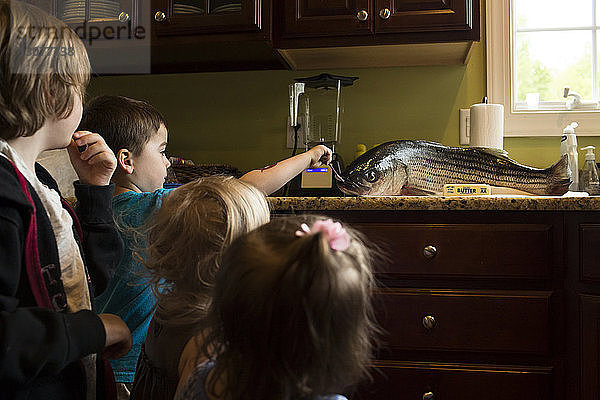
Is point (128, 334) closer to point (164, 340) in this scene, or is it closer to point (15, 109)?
point (164, 340)

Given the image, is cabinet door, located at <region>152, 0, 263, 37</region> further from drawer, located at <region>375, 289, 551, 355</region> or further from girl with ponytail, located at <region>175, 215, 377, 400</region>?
girl with ponytail, located at <region>175, 215, 377, 400</region>

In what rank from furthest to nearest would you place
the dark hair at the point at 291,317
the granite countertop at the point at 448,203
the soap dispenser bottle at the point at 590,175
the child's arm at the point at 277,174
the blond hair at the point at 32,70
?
the soap dispenser bottle at the point at 590,175 < the child's arm at the point at 277,174 < the granite countertop at the point at 448,203 < the blond hair at the point at 32,70 < the dark hair at the point at 291,317

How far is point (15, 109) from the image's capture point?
92cm

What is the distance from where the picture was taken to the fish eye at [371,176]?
76.3 inches

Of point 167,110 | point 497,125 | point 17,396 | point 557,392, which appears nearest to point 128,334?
point 17,396

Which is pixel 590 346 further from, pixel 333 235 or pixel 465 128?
pixel 333 235

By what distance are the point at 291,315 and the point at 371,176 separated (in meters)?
1.30

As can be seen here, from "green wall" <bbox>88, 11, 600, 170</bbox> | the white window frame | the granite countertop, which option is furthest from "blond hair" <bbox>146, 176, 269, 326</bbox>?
the white window frame

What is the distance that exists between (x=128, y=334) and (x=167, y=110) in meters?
1.81

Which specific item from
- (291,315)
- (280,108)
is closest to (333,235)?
(291,315)

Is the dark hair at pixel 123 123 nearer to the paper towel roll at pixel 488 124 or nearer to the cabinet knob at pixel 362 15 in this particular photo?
the cabinet knob at pixel 362 15

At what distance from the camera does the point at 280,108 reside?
8.51ft

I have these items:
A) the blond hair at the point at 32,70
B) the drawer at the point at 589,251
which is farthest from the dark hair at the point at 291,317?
the drawer at the point at 589,251

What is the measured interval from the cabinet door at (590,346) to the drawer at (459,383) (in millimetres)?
86
